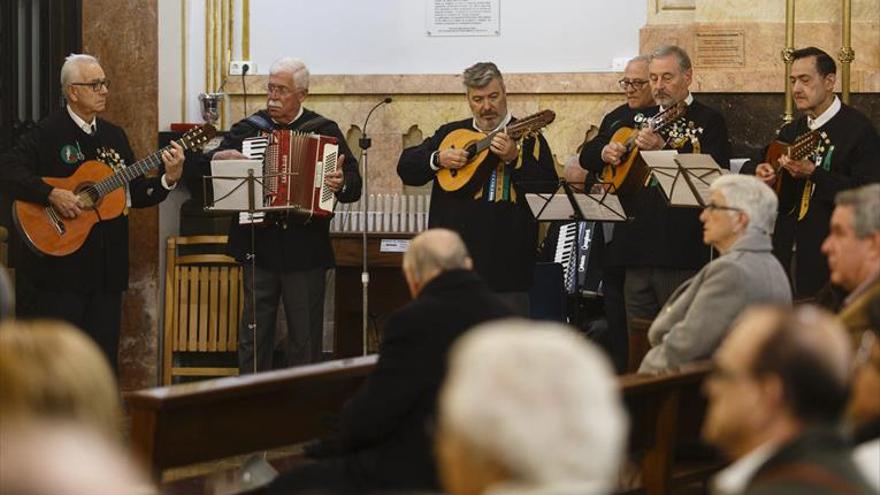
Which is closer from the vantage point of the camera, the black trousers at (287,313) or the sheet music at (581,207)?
the sheet music at (581,207)

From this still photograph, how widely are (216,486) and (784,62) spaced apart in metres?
4.38

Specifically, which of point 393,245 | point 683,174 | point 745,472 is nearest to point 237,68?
point 393,245

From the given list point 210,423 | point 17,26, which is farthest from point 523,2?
point 210,423

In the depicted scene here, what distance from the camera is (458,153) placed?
7.68 meters

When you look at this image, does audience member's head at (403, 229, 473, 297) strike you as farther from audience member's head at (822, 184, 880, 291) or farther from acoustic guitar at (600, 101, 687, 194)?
acoustic guitar at (600, 101, 687, 194)

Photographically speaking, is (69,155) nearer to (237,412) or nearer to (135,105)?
(135,105)

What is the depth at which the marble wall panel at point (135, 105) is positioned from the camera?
357 inches

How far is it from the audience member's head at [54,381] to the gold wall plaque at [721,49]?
741 centimetres

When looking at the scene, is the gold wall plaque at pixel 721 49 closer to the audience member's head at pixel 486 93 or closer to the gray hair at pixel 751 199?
the audience member's head at pixel 486 93

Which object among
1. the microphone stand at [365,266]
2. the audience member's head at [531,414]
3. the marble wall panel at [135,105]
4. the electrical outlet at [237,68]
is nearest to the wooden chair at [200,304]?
the marble wall panel at [135,105]

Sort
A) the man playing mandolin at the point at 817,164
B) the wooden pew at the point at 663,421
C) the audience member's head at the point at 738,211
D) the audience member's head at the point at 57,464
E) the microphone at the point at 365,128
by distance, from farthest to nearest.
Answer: the microphone at the point at 365,128, the man playing mandolin at the point at 817,164, the audience member's head at the point at 738,211, the wooden pew at the point at 663,421, the audience member's head at the point at 57,464

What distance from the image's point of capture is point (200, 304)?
926 cm

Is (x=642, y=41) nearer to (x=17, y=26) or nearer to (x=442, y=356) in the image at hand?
(x=17, y=26)

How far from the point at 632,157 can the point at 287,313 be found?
1966mm
